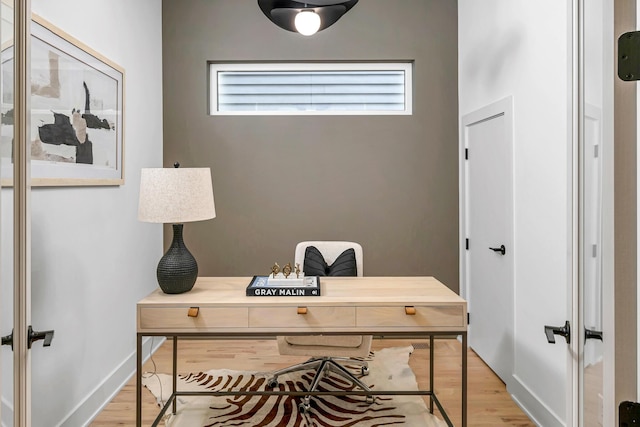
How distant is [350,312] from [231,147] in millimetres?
2261

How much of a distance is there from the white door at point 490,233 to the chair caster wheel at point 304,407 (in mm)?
1317

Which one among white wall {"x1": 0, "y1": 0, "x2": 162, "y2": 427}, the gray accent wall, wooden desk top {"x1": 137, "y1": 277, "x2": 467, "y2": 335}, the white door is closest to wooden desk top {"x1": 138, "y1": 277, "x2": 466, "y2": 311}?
wooden desk top {"x1": 137, "y1": 277, "x2": 467, "y2": 335}

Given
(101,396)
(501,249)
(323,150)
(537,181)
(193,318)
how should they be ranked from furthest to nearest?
(323,150), (501,249), (101,396), (537,181), (193,318)

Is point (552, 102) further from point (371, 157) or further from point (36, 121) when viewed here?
point (36, 121)

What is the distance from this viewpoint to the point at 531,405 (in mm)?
2553

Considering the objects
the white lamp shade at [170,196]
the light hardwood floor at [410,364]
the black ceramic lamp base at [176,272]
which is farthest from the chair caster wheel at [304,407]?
the white lamp shade at [170,196]

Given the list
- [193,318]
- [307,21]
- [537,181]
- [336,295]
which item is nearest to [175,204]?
[193,318]

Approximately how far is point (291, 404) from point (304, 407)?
0.16 metres

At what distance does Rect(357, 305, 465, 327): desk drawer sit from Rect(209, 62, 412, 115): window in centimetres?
229

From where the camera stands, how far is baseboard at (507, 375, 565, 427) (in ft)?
7.72

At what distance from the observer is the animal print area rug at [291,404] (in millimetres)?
2465

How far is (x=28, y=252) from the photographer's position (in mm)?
1242

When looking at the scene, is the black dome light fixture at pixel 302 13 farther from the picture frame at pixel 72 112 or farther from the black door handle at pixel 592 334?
the black door handle at pixel 592 334

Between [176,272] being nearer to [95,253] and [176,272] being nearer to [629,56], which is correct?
[95,253]
